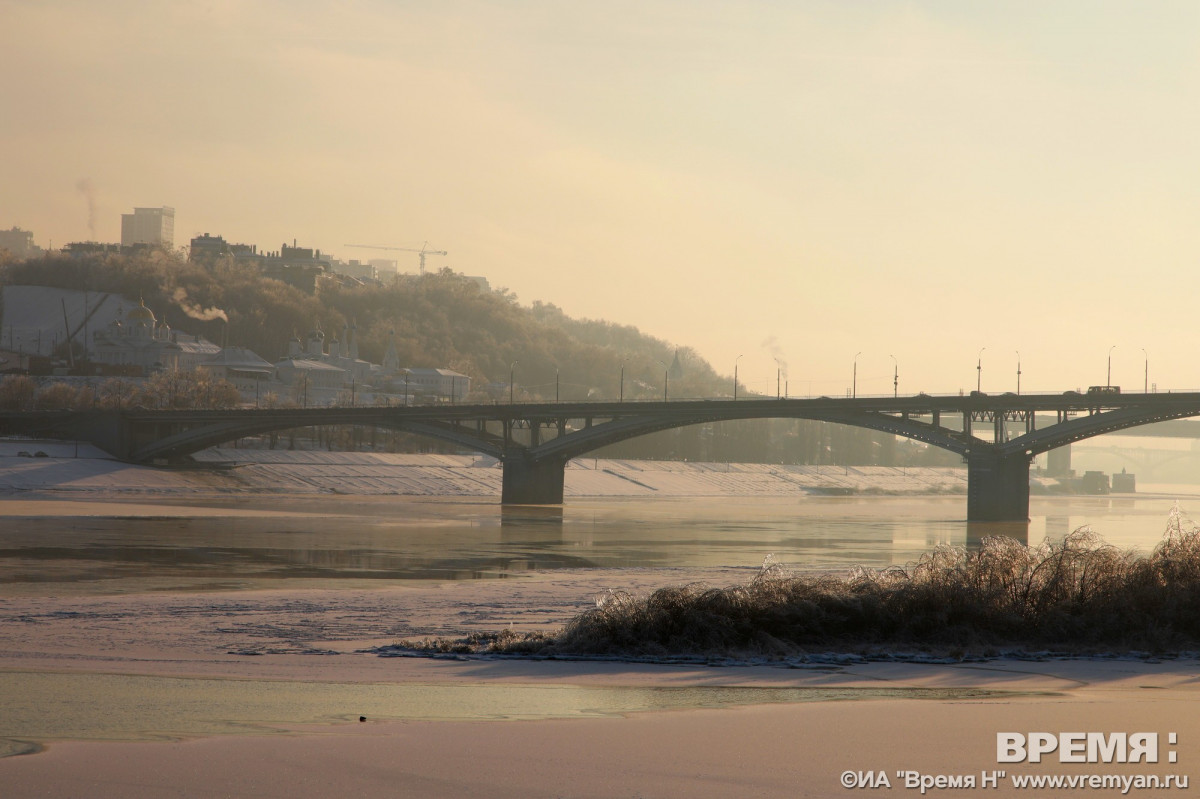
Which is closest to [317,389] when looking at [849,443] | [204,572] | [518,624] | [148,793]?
[849,443]

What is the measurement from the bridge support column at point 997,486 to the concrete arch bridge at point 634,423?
6 cm

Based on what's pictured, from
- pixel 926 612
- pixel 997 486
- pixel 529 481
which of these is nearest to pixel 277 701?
pixel 926 612

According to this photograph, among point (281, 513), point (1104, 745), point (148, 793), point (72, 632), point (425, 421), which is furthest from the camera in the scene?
point (425, 421)

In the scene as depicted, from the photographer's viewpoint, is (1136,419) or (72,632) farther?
(1136,419)

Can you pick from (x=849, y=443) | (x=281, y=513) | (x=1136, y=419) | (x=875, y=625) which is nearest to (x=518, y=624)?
(x=875, y=625)

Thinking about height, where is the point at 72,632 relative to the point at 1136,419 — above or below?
below

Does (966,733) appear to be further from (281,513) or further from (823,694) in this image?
(281,513)

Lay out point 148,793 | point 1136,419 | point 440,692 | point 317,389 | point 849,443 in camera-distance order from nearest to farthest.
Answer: point 148,793, point 440,692, point 1136,419, point 317,389, point 849,443

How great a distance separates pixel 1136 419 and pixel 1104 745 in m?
73.4

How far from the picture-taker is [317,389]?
172 meters

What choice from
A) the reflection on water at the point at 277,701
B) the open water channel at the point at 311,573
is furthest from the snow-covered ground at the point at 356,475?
the reflection on water at the point at 277,701

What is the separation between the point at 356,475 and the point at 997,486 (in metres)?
48.8

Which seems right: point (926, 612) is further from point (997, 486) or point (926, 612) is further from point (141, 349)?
point (141, 349)

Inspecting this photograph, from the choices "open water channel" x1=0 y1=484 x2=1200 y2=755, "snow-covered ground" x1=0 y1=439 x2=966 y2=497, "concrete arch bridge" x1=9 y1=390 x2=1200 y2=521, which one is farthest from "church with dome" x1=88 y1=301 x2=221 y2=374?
"open water channel" x1=0 y1=484 x2=1200 y2=755
